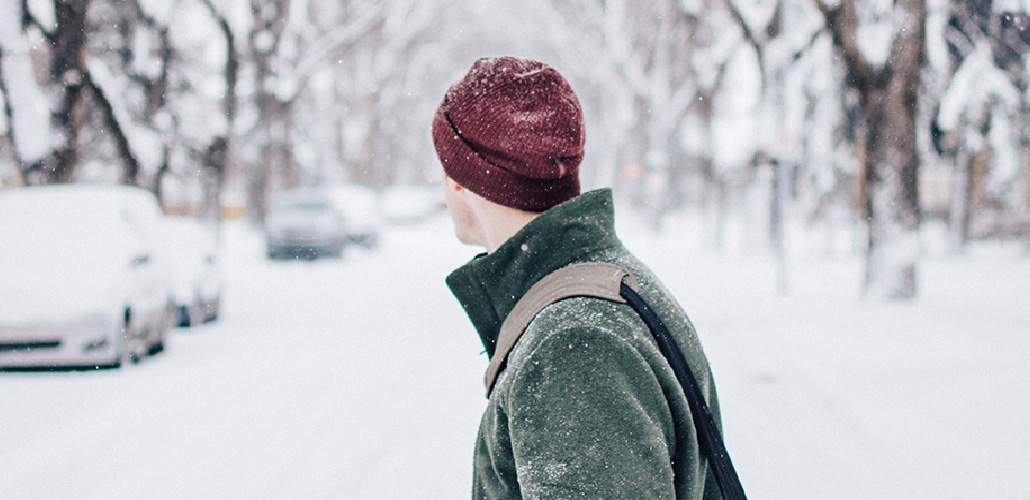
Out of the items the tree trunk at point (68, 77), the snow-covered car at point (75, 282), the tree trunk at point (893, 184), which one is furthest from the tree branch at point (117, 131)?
the tree trunk at point (893, 184)

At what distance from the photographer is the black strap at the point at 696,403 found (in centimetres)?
152

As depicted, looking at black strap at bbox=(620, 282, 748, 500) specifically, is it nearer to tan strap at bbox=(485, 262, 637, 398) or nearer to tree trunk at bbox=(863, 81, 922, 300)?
tan strap at bbox=(485, 262, 637, 398)

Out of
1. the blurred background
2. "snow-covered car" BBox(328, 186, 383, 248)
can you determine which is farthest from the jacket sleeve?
"snow-covered car" BBox(328, 186, 383, 248)

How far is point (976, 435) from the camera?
23.0ft

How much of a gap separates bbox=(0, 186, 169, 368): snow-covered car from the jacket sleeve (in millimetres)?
8968

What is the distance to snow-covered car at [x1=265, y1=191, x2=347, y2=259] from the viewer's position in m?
26.5

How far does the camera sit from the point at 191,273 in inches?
526

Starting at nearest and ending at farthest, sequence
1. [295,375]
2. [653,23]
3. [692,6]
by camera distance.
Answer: [295,375]
[692,6]
[653,23]

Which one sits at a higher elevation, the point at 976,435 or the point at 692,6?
the point at 692,6

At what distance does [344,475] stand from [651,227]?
109 ft

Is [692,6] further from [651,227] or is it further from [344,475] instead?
[344,475]

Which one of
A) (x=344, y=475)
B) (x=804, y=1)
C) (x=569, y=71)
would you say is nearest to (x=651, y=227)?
(x=569, y=71)

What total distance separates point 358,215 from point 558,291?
2936 centimetres

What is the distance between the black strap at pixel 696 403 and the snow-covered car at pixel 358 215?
2767cm
